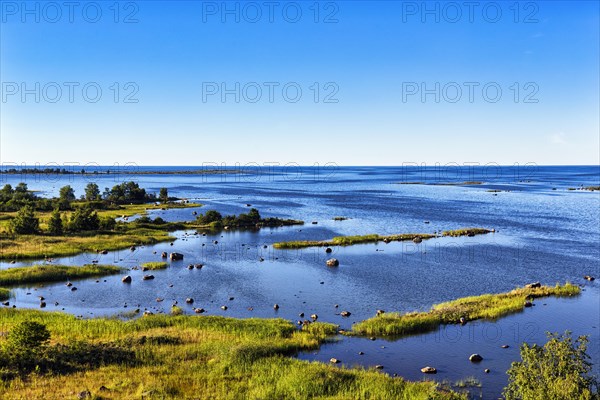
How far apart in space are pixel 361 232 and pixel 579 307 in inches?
2287

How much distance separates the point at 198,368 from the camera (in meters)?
33.0

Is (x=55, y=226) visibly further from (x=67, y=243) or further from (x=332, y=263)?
(x=332, y=263)

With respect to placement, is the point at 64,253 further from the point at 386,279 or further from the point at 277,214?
the point at 277,214

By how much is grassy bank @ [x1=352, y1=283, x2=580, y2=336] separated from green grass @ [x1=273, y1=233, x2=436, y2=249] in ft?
131

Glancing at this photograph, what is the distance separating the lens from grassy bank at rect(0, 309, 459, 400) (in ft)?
93.7

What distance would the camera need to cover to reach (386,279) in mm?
64625

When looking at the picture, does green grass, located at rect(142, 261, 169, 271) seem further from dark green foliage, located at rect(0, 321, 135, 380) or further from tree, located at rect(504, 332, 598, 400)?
tree, located at rect(504, 332, 598, 400)

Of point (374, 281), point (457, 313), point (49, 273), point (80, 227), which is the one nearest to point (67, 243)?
point (80, 227)

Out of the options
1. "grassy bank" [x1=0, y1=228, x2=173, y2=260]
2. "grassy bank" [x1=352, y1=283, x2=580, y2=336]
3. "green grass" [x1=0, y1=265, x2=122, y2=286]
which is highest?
"grassy bank" [x1=0, y1=228, x2=173, y2=260]

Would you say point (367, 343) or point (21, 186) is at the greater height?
point (21, 186)

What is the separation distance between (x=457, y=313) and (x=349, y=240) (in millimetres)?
46159

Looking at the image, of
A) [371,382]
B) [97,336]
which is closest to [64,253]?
[97,336]

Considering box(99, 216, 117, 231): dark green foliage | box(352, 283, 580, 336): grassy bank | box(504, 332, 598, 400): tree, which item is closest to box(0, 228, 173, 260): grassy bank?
box(99, 216, 117, 231): dark green foliage

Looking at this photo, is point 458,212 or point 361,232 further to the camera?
point 458,212
